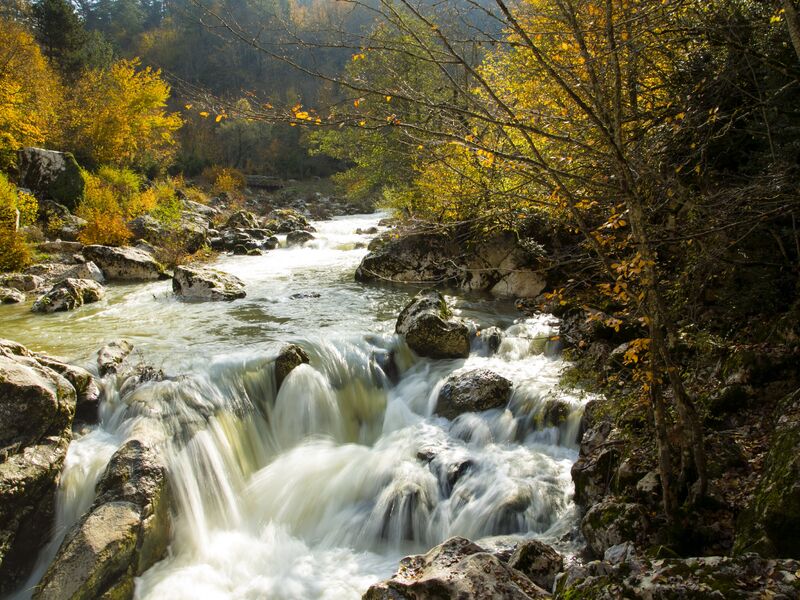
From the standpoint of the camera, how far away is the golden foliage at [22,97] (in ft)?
60.4

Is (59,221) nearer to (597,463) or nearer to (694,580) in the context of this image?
(597,463)

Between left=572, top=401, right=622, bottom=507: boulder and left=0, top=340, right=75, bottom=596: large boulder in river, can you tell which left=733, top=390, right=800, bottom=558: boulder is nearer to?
left=572, top=401, right=622, bottom=507: boulder

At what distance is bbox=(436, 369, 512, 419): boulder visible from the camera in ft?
24.8

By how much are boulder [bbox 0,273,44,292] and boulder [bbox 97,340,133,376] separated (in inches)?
247

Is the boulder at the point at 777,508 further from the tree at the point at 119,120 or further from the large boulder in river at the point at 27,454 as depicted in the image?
the tree at the point at 119,120

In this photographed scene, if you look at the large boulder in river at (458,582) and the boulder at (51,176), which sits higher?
the boulder at (51,176)

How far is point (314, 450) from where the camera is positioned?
725 centimetres

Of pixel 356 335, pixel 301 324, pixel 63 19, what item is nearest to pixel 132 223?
pixel 301 324

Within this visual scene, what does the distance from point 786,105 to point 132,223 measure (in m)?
19.8

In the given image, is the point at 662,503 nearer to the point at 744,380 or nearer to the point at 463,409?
the point at 744,380

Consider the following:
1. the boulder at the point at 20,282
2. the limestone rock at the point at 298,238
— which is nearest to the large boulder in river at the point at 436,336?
the boulder at the point at 20,282

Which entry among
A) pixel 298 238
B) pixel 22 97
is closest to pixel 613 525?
pixel 298 238

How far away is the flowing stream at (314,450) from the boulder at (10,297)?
1175mm

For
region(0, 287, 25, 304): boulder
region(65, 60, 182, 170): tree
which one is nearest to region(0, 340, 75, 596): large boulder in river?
region(0, 287, 25, 304): boulder
